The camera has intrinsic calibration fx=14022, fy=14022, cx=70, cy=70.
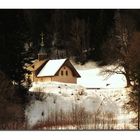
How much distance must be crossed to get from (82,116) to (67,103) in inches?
6.7

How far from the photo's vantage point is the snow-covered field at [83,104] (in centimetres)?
12025

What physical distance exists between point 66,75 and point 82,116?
0.38 metres

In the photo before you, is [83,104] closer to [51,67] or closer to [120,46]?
[51,67]

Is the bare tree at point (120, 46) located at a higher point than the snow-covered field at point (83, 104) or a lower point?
higher

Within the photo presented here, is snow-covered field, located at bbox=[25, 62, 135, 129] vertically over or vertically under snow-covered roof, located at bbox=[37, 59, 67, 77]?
under

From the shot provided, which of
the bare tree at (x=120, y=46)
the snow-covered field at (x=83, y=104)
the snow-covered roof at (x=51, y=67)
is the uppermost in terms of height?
the bare tree at (x=120, y=46)

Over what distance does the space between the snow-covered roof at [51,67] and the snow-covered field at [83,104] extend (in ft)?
0.30

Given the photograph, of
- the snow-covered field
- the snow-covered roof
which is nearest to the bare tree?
the snow-covered field

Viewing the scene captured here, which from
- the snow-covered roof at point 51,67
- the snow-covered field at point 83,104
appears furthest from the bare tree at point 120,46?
the snow-covered roof at point 51,67

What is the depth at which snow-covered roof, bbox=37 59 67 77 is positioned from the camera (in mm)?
120250

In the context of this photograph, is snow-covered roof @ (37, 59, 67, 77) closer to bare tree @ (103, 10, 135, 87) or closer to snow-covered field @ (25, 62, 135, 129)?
snow-covered field @ (25, 62, 135, 129)

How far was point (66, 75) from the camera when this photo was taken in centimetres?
12025

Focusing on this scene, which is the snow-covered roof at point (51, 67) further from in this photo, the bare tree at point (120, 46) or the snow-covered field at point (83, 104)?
the bare tree at point (120, 46)

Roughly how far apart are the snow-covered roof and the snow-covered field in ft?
0.30
